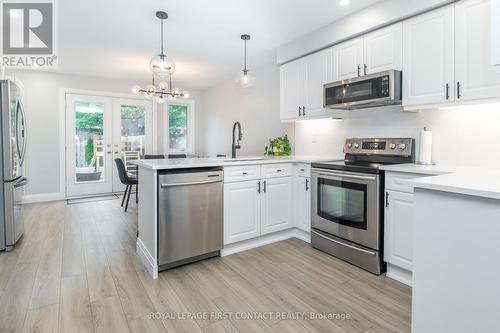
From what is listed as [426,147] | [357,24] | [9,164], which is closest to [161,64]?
[9,164]

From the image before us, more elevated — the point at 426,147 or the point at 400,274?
the point at 426,147

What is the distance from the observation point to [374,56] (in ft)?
8.97

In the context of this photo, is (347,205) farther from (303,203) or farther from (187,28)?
(187,28)

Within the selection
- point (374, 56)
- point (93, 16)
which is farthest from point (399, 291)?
point (93, 16)

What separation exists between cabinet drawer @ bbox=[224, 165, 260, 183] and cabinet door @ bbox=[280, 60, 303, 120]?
1138mm

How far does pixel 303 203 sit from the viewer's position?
10.5ft

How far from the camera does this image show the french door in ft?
18.5

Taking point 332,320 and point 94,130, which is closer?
point 332,320

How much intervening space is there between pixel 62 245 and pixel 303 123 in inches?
129

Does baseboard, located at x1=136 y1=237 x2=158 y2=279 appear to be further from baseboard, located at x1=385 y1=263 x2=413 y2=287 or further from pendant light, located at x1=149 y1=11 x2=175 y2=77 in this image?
baseboard, located at x1=385 y1=263 x2=413 y2=287

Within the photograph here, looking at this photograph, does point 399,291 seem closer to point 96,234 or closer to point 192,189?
point 192,189

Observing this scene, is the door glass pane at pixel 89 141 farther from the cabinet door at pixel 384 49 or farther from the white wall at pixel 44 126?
the cabinet door at pixel 384 49

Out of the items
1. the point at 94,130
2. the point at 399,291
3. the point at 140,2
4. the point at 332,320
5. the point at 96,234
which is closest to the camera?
the point at 332,320

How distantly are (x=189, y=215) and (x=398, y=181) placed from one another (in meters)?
1.79
